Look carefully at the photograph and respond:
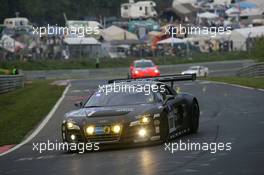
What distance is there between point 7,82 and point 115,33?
117 ft

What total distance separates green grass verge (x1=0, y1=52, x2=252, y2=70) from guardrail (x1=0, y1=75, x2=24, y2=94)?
17287 millimetres

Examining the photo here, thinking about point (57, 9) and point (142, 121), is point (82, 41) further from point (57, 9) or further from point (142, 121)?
point (142, 121)

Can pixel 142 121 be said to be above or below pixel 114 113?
below

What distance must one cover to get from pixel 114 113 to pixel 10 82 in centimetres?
2853

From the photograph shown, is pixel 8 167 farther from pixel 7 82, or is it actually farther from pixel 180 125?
pixel 7 82

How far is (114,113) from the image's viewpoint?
13.5m

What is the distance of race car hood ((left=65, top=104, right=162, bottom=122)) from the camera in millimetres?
13367

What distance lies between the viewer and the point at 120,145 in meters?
13.3

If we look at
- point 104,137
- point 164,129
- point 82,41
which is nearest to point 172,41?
point 82,41

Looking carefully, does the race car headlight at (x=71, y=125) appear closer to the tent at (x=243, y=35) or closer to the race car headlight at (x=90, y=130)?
the race car headlight at (x=90, y=130)

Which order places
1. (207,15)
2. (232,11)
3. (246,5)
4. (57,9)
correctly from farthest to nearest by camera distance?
(57,9) < (207,15) < (246,5) < (232,11)

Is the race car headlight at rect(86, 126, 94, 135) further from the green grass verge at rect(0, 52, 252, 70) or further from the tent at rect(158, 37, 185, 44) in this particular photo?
the tent at rect(158, 37, 185, 44)

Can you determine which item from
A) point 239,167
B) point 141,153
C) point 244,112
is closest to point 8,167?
point 141,153

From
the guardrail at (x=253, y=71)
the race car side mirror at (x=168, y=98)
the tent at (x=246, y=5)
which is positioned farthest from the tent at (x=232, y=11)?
the race car side mirror at (x=168, y=98)
